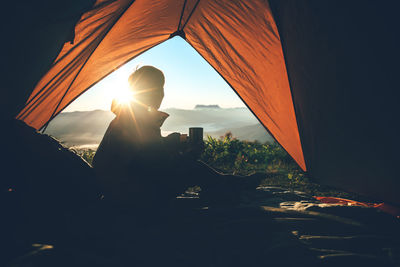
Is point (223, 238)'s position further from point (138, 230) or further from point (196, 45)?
point (196, 45)

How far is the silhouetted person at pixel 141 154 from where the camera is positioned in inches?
63.3

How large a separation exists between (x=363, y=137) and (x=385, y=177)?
1.21 feet

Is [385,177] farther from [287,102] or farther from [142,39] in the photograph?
[142,39]

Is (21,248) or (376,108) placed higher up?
(376,108)

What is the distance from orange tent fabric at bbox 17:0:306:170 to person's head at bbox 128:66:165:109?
69 cm

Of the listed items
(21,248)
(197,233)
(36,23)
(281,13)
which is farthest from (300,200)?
(36,23)

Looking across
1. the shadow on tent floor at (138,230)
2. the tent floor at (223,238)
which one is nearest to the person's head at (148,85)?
the shadow on tent floor at (138,230)

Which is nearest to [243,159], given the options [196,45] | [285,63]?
[196,45]

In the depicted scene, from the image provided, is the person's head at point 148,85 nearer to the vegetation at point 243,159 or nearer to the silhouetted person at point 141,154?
the silhouetted person at point 141,154

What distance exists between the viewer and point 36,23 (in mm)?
1224

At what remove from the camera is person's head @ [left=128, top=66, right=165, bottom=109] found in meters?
1.69

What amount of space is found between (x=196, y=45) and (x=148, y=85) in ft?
7.06

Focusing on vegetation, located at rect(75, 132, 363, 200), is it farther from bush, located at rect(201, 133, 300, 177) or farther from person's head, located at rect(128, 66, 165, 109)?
person's head, located at rect(128, 66, 165, 109)

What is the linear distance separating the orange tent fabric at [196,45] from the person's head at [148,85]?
692mm
